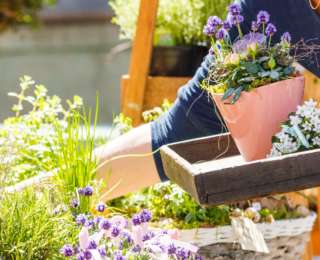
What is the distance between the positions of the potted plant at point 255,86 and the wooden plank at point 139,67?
1.34 metres

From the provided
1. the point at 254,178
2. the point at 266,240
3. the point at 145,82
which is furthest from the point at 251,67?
the point at 145,82

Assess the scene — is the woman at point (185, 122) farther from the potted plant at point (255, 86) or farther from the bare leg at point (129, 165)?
the potted plant at point (255, 86)

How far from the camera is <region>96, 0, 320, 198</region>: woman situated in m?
1.90

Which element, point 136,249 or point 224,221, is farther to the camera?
point 224,221

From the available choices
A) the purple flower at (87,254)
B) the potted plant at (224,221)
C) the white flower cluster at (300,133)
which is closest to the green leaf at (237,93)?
the white flower cluster at (300,133)

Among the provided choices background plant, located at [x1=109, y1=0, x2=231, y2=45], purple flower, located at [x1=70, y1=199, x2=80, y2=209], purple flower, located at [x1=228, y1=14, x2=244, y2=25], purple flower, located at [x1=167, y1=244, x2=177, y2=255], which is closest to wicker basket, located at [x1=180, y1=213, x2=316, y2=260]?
purple flower, located at [x1=70, y1=199, x2=80, y2=209]

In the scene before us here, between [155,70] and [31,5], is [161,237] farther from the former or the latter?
[31,5]

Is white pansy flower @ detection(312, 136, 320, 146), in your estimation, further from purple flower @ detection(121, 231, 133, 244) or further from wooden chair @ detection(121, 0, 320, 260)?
wooden chair @ detection(121, 0, 320, 260)

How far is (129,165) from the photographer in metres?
2.24

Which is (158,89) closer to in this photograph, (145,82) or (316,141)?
(145,82)

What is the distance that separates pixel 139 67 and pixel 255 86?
146 centimetres

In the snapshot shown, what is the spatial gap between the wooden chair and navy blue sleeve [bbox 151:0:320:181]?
2.70 feet

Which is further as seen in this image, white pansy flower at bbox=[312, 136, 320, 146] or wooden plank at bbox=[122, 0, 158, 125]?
wooden plank at bbox=[122, 0, 158, 125]

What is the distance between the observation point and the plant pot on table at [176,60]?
3.11m
